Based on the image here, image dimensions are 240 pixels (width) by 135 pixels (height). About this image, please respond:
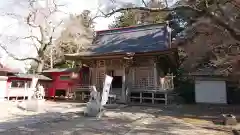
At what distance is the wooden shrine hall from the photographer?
1886cm

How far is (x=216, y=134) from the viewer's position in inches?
317

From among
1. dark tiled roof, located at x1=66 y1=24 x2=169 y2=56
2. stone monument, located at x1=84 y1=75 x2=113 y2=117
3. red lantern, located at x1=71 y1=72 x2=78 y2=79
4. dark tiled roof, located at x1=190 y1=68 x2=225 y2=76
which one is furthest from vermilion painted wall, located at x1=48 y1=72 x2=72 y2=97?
dark tiled roof, located at x1=190 y1=68 x2=225 y2=76

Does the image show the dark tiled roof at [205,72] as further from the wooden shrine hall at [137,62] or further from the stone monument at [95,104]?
the stone monument at [95,104]

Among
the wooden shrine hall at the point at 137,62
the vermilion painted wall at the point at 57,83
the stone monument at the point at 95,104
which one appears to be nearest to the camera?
the stone monument at the point at 95,104

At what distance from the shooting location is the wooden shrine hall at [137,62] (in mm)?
18859

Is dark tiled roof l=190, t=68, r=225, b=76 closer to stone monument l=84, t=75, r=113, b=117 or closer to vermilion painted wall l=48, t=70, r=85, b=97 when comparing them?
vermilion painted wall l=48, t=70, r=85, b=97

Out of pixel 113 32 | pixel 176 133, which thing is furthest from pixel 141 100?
pixel 176 133

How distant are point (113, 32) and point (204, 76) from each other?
1037cm

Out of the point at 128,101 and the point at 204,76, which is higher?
the point at 204,76

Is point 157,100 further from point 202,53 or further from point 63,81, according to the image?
point 63,81

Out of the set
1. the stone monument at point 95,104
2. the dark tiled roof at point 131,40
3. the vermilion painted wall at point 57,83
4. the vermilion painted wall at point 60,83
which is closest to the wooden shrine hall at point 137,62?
the dark tiled roof at point 131,40

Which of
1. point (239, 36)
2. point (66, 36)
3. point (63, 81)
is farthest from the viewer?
point (66, 36)

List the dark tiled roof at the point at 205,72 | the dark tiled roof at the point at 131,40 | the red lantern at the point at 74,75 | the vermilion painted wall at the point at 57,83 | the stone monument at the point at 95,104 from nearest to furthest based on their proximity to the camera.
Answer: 1. the stone monument at the point at 95,104
2. the dark tiled roof at the point at 131,40
3. the dark tiled roof at the point at 205,72
4. the red lantern at the point at 74,75
5. the vermilion painted wall at the point at 57,83

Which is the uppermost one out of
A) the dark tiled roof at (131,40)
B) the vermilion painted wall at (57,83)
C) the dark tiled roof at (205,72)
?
the dark tiled roof at (131,40)
